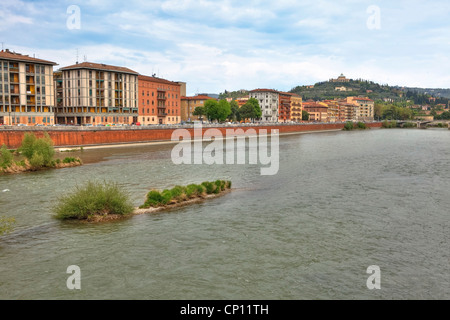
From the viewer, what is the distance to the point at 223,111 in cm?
12750

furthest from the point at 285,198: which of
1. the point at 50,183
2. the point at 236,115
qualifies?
the point at 236,115

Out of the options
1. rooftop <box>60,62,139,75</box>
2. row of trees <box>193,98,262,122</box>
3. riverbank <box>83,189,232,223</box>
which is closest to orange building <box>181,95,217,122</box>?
row of trees <box>193,98,262,122</box>

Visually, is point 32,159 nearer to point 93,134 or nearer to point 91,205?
point 91,205

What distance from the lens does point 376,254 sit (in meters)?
16.3

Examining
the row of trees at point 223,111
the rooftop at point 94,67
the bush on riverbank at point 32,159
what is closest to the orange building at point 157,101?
the rooftop at point 94,67

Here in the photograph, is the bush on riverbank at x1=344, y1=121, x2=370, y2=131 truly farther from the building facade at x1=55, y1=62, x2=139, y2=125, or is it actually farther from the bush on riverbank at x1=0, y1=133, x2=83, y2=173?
the bush on riverbank at x1=0, y1=133, x2=83, y2=173

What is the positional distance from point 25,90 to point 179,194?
69.8 meters

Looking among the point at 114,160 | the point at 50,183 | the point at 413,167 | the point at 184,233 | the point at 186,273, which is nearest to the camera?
the point at 186,273

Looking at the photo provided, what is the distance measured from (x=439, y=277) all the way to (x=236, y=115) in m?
139

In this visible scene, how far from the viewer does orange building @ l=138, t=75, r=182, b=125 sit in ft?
360

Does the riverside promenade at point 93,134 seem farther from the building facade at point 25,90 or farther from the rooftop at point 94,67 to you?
the rooftop at point 94,67

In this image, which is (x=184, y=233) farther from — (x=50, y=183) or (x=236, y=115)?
(x=236, y=115)

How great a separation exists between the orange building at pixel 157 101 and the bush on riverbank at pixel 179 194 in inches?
3359

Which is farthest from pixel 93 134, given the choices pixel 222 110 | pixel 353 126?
pixel 353 126
